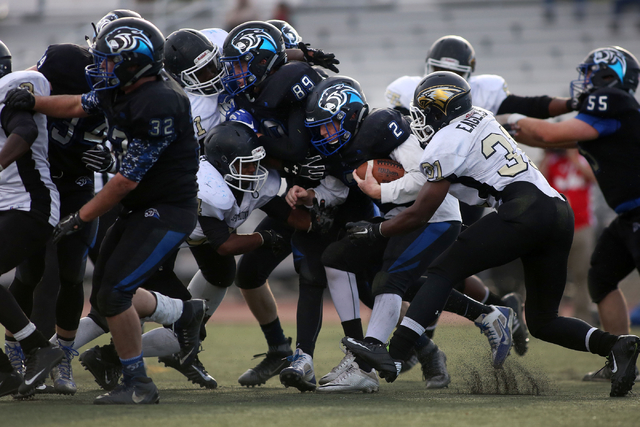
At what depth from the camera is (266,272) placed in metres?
4.68

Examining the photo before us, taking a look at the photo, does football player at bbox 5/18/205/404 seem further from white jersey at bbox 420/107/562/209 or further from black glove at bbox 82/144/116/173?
white jersey at bbox 420/107/562/209

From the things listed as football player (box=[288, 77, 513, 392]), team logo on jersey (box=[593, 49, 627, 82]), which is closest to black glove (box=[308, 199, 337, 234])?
football player (box=[288, 77, 513, 392])

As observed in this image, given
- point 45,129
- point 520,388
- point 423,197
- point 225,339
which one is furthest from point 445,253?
point 225,339

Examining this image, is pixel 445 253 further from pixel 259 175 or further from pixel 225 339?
pixel 225 339

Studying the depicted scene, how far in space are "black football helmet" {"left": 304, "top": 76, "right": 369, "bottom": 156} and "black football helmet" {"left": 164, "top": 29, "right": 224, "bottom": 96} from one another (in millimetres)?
749

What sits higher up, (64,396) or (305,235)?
(305,235)

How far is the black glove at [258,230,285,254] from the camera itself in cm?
438

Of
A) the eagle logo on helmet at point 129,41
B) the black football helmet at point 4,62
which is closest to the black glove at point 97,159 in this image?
the black football helmet at point 4,62

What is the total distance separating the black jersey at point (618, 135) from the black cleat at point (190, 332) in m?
2.75

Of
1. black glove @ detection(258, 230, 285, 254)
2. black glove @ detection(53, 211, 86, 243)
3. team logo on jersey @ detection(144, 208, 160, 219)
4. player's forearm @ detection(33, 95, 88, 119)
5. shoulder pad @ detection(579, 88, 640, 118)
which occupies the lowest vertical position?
black glove @ detection(258, 230, 285, 254)

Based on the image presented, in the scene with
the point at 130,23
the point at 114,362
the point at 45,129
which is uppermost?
the point at 130,23

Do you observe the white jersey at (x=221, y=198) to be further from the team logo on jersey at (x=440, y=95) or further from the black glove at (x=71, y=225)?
the team logo on jersey at (x=440, y=95)

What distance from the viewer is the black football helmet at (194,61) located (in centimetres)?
460

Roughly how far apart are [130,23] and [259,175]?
1192 mm
